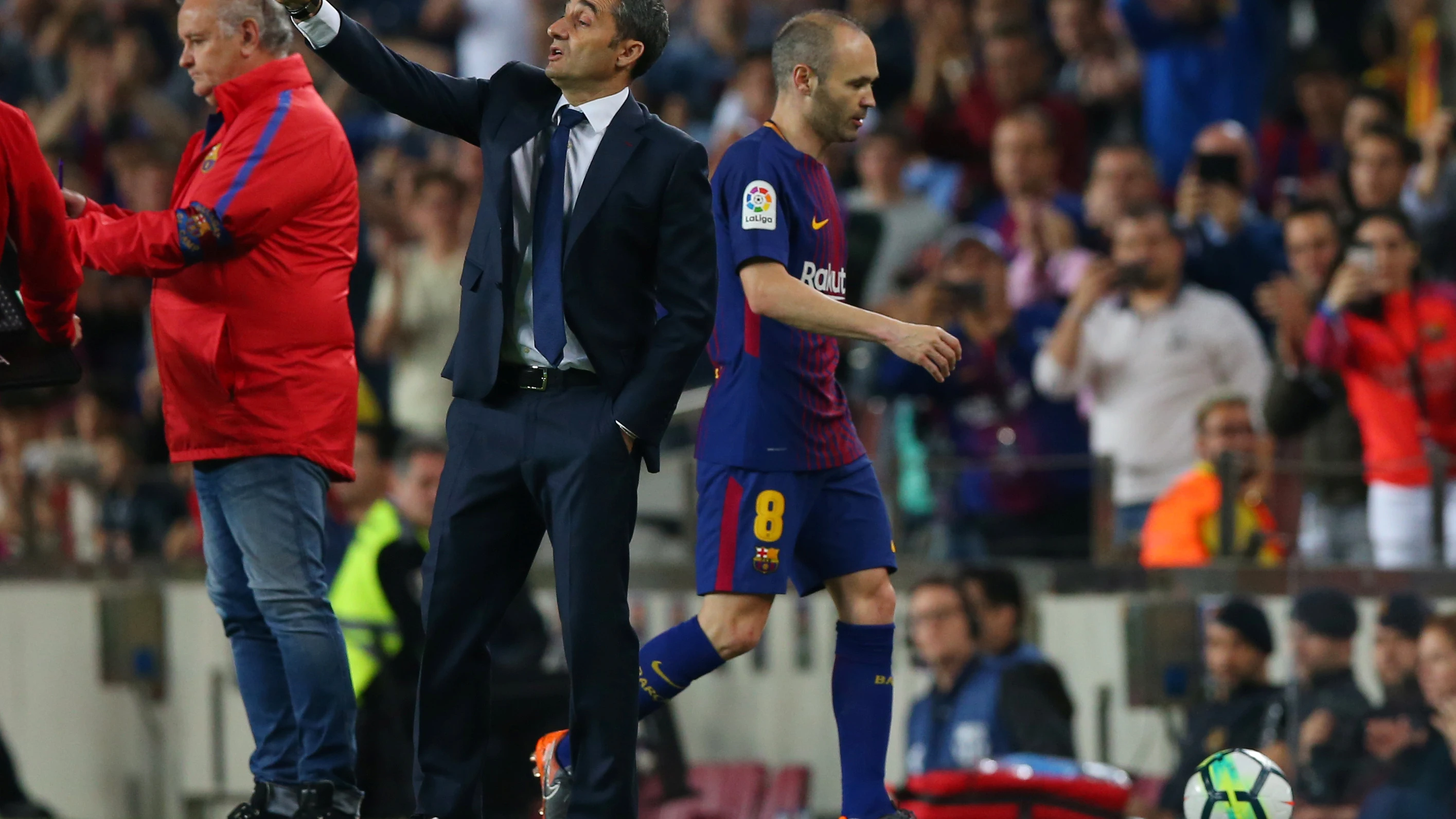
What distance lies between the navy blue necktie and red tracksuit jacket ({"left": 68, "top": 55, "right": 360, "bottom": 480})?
2.75 ft

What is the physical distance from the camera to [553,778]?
16.8ft

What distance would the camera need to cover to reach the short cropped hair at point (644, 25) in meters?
4.79

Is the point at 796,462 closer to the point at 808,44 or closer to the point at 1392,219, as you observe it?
the point at 808,44

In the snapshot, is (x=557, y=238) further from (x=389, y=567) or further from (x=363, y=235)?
(x=363, y=235)

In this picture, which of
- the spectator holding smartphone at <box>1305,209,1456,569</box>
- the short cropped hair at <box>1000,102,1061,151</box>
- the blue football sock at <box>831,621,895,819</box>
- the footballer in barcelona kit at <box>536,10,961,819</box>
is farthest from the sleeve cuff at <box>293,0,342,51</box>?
the short cropped hair at <box>1000,102,1061,151</box>

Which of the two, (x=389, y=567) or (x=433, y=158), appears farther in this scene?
(x=433, y=158)

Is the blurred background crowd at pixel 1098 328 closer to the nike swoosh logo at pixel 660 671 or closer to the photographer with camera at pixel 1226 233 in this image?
the photographer with camera at pixel 1226 233

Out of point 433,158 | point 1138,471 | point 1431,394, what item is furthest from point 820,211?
point 433,158

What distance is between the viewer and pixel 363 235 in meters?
12.2

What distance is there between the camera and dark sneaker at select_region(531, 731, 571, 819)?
5.03m

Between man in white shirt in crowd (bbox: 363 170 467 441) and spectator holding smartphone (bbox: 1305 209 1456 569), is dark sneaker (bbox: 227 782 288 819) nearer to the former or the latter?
spectator holding smartphone (bbox: 1305 209 1456 569)

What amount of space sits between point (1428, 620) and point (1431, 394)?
1191mm

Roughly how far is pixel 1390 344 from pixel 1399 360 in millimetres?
76

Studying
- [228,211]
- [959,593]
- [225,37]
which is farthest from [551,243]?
[959,593]
